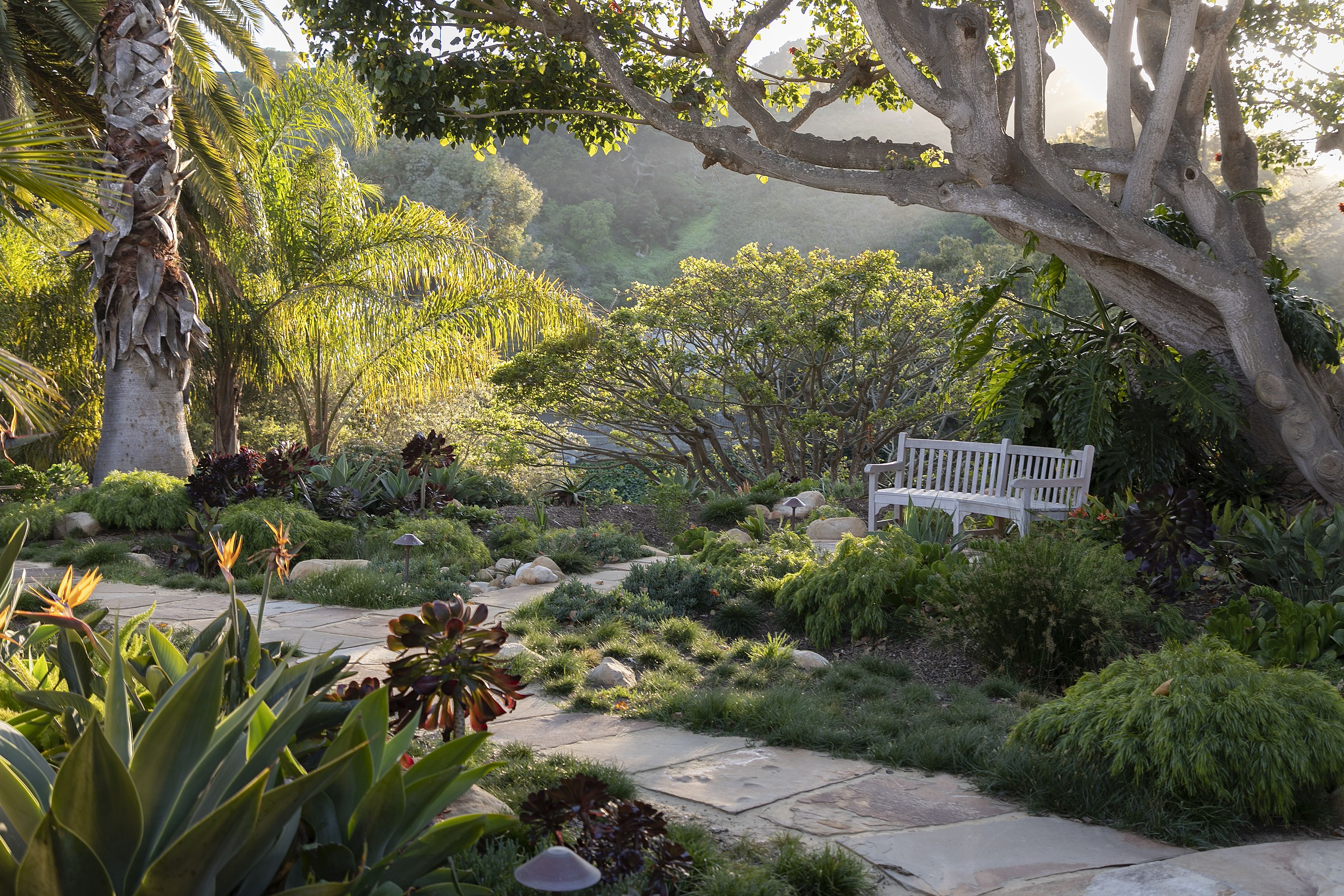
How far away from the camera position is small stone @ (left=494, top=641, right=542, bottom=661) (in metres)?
4.55

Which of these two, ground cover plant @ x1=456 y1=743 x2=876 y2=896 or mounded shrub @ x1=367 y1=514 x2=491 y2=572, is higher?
ground cover plant @ x1=456 y1=743 x2=876 y2=896

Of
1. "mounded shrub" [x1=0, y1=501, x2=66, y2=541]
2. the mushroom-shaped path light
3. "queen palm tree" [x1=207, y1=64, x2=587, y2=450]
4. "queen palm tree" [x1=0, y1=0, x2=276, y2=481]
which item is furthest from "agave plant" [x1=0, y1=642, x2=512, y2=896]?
"queen palm tree" [x1=207, y1=64, x2=587, y2=450]

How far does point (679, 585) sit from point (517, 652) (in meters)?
1.42

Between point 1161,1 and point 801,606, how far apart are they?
5799mm

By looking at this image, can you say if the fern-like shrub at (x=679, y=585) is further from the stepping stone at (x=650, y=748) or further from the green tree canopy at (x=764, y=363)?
the green tree canopy at (x=764, y=363)

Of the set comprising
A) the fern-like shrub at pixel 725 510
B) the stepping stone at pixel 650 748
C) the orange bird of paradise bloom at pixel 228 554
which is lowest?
the fern-like shrub at pixel 725 510

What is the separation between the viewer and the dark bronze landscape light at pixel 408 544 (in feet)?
18.3

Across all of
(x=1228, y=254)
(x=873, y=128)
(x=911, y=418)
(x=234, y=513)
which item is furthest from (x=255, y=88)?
(x=873, y=128)

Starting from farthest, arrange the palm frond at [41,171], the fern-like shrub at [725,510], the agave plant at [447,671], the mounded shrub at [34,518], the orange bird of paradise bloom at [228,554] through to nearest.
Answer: the fern-like shrub at [725,510], the mounded shrub at [34,518], the palm frond at [41,171], the agave plant at [447,671], the orange bird of paradise bloom at [228,554]

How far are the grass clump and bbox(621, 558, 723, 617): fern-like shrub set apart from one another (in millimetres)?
2672

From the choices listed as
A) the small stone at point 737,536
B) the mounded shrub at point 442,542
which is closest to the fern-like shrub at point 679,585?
the small stone at point 737,536

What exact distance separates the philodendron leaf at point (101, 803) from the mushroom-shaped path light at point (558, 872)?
0.64m

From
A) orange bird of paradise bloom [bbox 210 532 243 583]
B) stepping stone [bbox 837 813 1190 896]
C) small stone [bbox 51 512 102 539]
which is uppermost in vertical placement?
orange bird of paradise bloom [bbox 210 532 243 583]

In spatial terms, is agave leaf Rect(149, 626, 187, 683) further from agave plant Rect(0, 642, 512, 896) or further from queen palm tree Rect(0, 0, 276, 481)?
queen palm tree Rect(0, 0, 276, 481)
